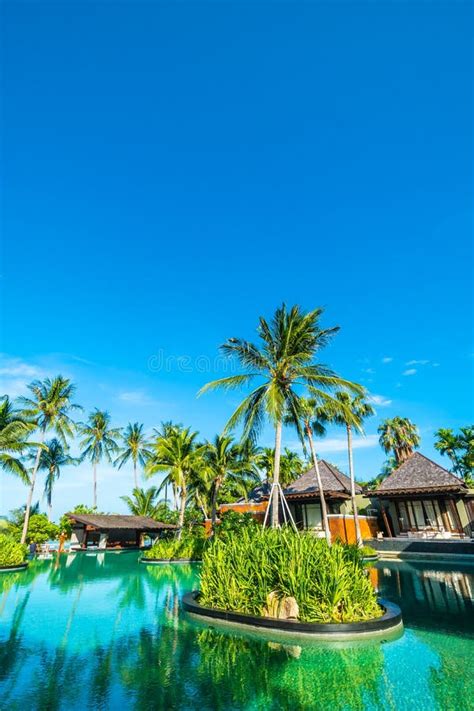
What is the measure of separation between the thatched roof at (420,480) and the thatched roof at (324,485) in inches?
89.2

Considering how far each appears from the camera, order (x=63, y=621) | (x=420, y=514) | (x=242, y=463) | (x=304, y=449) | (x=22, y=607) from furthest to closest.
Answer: (x=242, y=463)
(x=420, y=514)
(x=304, y=449)
(x=22, y=607)
(x=63, y=621)

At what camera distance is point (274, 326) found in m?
14.2

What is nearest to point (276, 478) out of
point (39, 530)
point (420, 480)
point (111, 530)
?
point (420, 480)

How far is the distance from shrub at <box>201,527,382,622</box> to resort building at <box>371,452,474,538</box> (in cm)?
1685

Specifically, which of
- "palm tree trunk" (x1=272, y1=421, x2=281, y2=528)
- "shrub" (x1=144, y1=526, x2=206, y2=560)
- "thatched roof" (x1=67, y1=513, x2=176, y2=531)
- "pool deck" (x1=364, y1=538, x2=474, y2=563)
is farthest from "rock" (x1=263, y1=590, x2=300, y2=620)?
"thatched roof" (x1=67, y1=513, x2=176, y2=531)

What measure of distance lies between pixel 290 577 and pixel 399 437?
2985 cm

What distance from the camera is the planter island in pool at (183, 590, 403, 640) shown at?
7133 millimetres

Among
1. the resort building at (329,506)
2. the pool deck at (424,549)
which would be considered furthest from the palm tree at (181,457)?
the pool deck at (424,549)

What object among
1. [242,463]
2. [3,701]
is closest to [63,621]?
[3,701]

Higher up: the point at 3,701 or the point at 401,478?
the point at 401,478

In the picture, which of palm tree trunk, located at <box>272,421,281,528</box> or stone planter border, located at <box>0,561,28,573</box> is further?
stone planter border, located at <box>0,561,28,573</box>

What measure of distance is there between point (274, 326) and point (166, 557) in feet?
49.3

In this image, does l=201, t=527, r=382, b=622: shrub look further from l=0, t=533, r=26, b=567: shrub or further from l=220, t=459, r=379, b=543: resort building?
l=220, t=459, r=379, b=543: resort building

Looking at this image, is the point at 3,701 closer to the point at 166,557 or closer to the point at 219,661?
the point at 219,661
